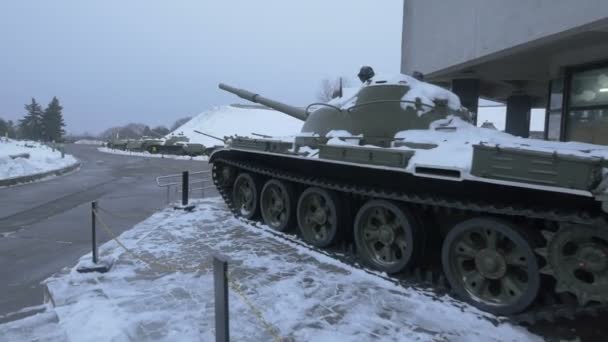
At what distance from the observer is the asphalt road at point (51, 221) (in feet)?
19.0

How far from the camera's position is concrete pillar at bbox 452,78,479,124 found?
596 inches

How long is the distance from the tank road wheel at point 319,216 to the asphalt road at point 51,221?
369 centimetres

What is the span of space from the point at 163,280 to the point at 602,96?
10432 millimetres

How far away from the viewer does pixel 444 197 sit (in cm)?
517

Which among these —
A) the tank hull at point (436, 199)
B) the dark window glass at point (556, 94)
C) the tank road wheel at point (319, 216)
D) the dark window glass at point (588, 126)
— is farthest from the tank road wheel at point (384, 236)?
the dark window glass at point (556, 94)

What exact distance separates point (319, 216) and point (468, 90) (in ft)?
34.3

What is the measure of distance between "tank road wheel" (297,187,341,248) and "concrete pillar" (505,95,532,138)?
13948 mm

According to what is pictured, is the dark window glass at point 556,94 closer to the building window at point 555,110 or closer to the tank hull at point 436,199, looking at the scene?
the building window at point 555,110

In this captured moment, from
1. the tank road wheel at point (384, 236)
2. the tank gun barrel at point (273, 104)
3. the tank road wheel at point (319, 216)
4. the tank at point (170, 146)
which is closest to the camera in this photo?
the tank road wheel at point (384, 236)

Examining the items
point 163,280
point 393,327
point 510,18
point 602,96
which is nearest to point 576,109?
point 602,96

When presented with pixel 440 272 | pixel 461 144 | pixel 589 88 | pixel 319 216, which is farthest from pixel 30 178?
pixel 589 88

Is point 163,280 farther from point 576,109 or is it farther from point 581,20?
point 576,109

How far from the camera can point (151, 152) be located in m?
Result: 38.3

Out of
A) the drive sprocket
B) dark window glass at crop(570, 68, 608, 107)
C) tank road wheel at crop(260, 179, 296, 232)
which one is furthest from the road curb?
dark window glass at crop(570, 68, 608, 107)
